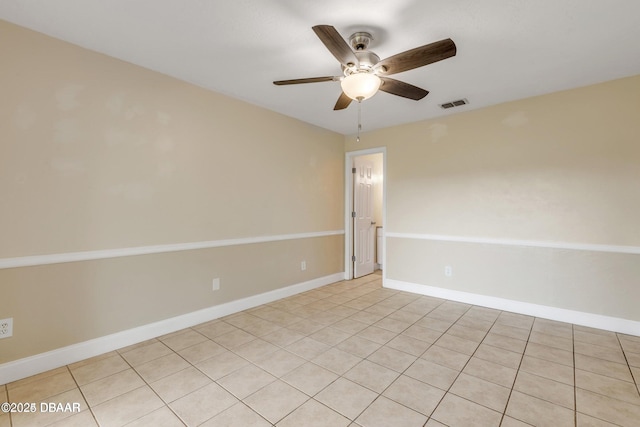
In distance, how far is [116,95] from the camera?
7.82ft

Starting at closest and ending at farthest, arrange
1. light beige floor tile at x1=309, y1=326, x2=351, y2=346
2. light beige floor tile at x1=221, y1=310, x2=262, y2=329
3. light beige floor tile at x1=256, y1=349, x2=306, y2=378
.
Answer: light beige floor tile at x1=256, y1=349, x2=306, y2=378, light beige floor tile at x1=309, y1=326, x2=351, y2=346, light beige floor tile at x1=221, y1=310, x2=262, y2=329

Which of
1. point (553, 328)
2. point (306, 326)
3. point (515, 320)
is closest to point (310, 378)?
point (306, 326)

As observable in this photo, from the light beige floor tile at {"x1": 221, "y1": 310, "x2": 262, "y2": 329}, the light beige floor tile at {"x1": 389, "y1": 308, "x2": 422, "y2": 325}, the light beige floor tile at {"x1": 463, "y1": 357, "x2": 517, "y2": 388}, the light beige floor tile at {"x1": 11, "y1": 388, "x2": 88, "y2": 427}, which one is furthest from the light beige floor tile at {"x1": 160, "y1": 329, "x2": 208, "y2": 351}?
the light beige floor tile at {"x1": 463, "y1": 357, "x2": 517, "y2": 388}

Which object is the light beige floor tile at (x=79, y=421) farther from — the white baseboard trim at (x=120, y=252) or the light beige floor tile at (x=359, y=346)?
the light beige floor tile at (x=359, y=346)

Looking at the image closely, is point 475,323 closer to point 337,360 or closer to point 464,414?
point 464,414

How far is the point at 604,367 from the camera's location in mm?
2145

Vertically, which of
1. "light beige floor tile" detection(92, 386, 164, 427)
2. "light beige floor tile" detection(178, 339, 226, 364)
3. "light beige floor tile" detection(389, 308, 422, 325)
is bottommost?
"light beige floor tile" detection(92, 386, 164, 427)

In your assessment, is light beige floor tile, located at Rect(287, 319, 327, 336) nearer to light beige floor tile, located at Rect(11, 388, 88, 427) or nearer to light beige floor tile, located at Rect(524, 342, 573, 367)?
light beige floor tile, located at Rect(11, 388, 88, 427)

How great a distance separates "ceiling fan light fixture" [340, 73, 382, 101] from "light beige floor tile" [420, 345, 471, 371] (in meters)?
2.12

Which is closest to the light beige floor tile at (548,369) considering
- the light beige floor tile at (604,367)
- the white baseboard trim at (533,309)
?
the light beige floor tile at (604,367)

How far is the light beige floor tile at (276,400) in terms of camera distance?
65.1 inches

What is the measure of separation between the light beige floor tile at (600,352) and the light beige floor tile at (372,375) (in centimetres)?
171

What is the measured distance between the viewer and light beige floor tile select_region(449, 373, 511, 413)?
175 cm

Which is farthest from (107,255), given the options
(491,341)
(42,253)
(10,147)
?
(491,341)
